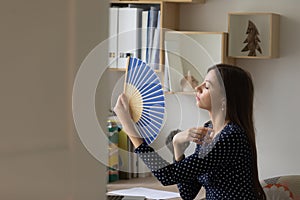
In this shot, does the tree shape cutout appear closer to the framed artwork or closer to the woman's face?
the framed artwork

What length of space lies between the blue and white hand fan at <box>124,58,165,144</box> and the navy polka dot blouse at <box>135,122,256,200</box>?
79cm

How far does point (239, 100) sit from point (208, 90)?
0.12 metres

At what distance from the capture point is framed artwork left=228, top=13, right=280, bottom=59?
130 inches

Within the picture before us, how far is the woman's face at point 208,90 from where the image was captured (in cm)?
228

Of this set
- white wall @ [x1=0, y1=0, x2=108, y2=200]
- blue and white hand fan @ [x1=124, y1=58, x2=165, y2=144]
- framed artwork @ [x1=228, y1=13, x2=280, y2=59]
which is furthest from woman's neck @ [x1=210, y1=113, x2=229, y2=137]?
white wall @ [x1=0, y1=0, x2=108, y2=200]

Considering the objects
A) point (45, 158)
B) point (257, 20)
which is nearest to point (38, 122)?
point (45, 158)

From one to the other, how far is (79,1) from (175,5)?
3077 millimetres

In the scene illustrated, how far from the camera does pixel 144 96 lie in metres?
1.27

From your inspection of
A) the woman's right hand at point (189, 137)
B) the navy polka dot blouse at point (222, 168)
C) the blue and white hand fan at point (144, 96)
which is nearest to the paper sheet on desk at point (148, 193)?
the woman's right hand at point (189, 137)

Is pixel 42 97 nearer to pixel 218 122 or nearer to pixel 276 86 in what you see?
pixel 218 122

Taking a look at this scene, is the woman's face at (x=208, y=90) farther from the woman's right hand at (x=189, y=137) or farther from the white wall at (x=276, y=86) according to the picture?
the white wall at (x=276, y=86)

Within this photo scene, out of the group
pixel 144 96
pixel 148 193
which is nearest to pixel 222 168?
pixel 148 193

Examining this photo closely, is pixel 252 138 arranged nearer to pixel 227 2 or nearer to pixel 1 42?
pixel 227 2

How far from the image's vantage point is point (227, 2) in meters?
3.50
